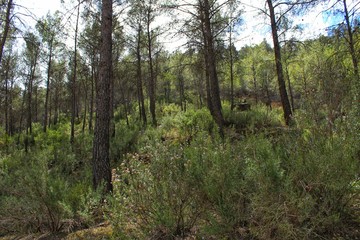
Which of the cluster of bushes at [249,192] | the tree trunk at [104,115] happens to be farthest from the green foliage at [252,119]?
the cluster of bushes at [249,192]

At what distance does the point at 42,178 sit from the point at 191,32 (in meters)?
7.23

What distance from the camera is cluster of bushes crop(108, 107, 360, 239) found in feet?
7.57

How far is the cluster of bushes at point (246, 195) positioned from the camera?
231 cm

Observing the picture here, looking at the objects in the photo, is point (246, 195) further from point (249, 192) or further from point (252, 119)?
point (252, 119)

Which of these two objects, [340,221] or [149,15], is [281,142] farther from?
[149,15]

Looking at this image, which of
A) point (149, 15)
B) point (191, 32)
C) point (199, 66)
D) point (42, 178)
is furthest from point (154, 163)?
point (149, 15)

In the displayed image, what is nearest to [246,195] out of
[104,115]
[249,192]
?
[249,192]

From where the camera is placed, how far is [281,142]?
11.6 ft

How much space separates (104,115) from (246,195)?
3.45 meters

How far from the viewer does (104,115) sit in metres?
5.19

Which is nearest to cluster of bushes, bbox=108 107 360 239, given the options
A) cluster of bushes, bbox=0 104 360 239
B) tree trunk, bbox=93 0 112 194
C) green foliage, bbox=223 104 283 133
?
cluster of bushes, bbox=0 104 360 239

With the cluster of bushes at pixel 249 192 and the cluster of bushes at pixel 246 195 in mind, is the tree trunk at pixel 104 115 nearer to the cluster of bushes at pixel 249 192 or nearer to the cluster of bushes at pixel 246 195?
the cluster of bushes at pixel 249 192

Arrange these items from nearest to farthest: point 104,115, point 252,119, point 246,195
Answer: point 246,195, point 104,115, point 252,119

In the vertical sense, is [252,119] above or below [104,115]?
below
